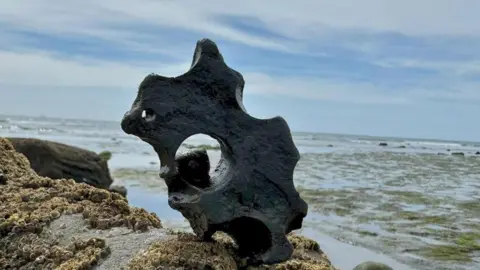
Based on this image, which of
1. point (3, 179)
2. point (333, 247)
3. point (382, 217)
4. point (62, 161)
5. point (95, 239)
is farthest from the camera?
point (382, 217)

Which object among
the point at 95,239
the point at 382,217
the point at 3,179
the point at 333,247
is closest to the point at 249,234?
→ the point at 95,239

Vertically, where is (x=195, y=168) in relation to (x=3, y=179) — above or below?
above

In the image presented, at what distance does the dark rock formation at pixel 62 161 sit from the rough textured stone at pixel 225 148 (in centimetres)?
867

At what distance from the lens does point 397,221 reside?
1390 cm

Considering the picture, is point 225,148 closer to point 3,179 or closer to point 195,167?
point 195,167

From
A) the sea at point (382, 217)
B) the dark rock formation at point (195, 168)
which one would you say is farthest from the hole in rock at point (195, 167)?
the sea at point (382, 217)

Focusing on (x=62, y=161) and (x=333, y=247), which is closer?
(x=333, y=247)

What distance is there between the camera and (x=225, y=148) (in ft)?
11.0

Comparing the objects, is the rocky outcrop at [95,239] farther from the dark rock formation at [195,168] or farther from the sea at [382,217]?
the sea at [382,217]

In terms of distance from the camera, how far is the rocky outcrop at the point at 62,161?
11570 millimetres

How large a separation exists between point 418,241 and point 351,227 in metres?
1.64

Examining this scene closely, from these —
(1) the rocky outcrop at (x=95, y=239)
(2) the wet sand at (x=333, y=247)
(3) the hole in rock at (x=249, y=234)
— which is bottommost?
(2) the wet sand at (x=333, y=247)

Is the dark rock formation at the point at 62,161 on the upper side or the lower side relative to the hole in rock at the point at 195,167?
lower

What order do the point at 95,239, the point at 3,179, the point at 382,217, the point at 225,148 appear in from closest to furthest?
the point at 95,239, the point at 225,148, the point at 3,179, the point at 382,217
